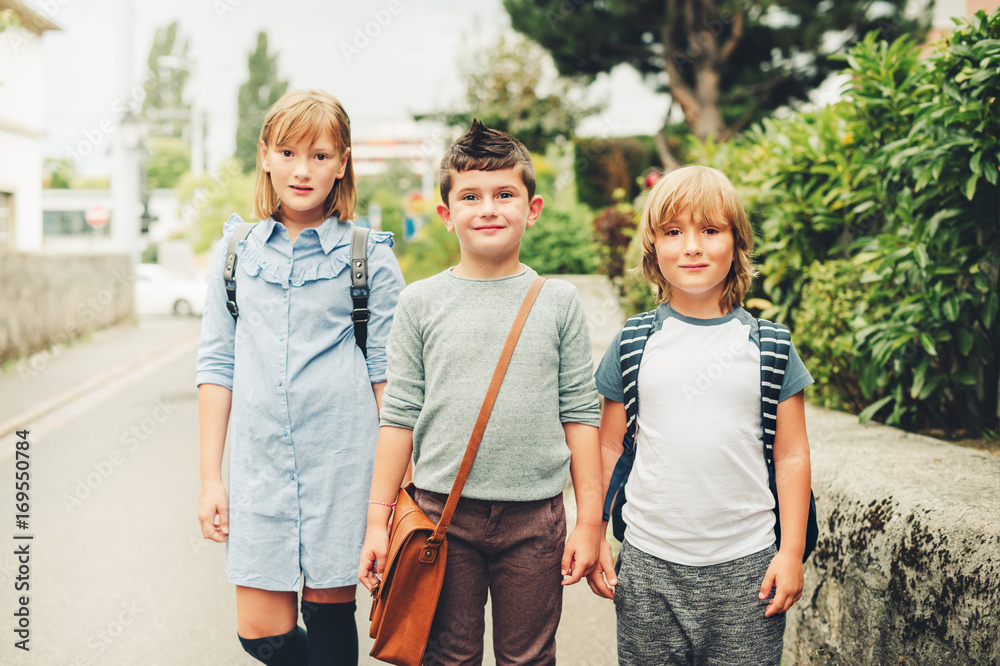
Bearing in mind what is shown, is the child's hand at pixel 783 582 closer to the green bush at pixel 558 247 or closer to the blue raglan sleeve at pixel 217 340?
the blue raglan sleeve at pixel 217 340

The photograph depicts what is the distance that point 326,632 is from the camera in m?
2.32

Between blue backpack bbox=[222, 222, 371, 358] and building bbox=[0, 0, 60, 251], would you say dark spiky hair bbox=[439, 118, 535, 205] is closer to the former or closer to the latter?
blue backpack bbox=[222, 222, 371, 358]

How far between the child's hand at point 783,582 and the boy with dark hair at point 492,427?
423mm

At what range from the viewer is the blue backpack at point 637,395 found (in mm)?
1979

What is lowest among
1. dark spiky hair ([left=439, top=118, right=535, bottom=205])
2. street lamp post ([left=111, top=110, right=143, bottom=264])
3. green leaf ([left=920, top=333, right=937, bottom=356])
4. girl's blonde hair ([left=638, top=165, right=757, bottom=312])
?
green leaf ([left=920, top=333, right=937, bottom=356])

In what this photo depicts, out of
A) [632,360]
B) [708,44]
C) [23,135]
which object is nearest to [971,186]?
[632,360]

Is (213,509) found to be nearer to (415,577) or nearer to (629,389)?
(415,577)

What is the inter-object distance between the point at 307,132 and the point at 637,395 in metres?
1.16

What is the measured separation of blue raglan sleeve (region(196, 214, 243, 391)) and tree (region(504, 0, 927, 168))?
11500mm

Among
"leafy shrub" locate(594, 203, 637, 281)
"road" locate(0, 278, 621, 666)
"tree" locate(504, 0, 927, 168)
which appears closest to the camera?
"road" locate(0, 278, 621, 666)

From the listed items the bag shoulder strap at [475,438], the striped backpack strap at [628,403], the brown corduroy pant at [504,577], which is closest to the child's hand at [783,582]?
the striped backpack strap at [628,403]

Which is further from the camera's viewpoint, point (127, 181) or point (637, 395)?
point (127, 181)

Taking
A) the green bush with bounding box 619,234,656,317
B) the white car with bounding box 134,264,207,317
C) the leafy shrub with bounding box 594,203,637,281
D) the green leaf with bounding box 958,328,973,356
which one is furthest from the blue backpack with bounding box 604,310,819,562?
the white car with bounding box 134,264,207,317

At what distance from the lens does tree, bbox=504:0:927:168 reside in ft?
40.9
